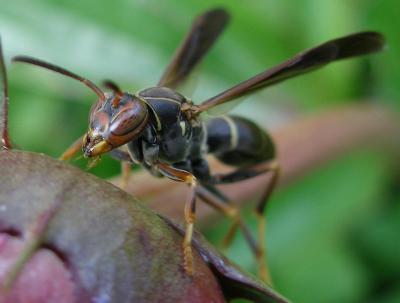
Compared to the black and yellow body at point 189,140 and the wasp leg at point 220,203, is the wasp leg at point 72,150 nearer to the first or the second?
the black and yellow body at point 189,140

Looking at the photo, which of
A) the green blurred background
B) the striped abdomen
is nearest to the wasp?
the striped abdomen

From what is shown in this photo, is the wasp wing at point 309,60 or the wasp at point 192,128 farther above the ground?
the wasp wing at point 309,60

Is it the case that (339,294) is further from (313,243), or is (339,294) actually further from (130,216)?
(130,216)

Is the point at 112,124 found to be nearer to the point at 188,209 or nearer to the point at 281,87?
the point at 188,209

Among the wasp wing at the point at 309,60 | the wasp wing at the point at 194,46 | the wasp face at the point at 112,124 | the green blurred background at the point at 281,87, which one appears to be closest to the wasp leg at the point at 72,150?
the wasp face at the point at 112,124

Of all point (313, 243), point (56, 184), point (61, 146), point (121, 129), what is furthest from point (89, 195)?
point (61, 146)

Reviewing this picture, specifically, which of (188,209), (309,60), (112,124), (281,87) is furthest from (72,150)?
(281,87)

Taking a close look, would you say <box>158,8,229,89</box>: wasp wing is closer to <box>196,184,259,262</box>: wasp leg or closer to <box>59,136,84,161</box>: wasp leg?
<box>196,184,259,262</box>: wasp leg
